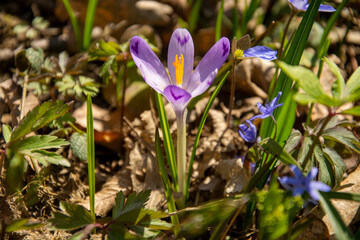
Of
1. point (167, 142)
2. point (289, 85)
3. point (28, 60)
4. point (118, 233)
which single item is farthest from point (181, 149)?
point (28, 60)

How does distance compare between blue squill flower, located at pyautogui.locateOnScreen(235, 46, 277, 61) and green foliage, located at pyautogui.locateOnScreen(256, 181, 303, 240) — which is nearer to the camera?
green foliage, located at pyautogui.locateOnScreen(256, 181, 303, 240)

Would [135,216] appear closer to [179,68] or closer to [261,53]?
[179,68]

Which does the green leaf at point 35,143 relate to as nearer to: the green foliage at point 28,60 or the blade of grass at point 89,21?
the green foliage at point 28,60

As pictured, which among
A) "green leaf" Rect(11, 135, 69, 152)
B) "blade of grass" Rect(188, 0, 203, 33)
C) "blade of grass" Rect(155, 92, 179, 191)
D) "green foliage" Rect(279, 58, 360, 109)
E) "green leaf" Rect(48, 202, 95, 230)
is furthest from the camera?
"blade of grass" Rect(188, 0, 203, 33)

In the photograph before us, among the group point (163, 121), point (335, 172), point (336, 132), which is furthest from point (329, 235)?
point (163, 121)

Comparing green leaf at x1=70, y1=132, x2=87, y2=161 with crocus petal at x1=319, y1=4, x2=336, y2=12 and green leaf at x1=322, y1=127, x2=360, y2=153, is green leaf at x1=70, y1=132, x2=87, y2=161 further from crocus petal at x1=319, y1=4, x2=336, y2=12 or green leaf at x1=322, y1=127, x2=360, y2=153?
crocus petal at x1=319, y1=4, x2=336, y2=12

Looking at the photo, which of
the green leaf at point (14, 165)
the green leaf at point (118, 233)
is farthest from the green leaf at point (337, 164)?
the green leaf at point (14, 165)

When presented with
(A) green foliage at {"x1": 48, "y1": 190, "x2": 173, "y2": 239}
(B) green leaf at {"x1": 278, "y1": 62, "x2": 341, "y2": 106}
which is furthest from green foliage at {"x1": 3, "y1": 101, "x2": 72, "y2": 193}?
(B) green leaf at {"x1": 278, "y1": 62, "x2": 341, "y2": 106}
